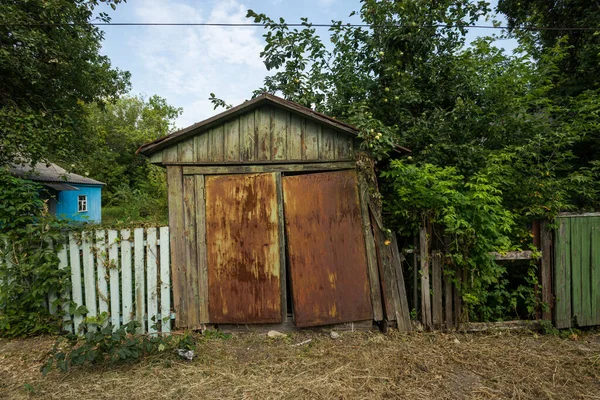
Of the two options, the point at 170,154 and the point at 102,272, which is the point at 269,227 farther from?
the point at 102,272

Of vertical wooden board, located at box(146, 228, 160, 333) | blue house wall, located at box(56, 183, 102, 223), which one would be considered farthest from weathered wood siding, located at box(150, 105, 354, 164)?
blue house wall, located at box(56, 183, 102, 223)

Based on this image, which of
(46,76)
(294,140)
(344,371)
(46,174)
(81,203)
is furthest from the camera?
(81,203)

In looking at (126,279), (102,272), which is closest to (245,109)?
(126,279)

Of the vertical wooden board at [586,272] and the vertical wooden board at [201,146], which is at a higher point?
the vertical wooden board at [201,146]

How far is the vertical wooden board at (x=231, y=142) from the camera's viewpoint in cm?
420

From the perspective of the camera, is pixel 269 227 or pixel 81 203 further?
pixel 81 203

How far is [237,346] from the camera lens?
3.81 meters

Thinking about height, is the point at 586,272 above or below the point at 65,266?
below

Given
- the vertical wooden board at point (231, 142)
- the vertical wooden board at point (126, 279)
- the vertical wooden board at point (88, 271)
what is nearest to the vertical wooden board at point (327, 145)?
the vertical wooden board at point (231, 142)

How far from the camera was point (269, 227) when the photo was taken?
4156 mm

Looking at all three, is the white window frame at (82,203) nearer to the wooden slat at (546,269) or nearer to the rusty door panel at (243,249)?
the rusty door panel at (243,249)

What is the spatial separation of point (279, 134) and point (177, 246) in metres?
2.13

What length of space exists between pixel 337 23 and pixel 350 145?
3.47 metres

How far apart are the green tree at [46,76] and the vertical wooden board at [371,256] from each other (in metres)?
6.13
